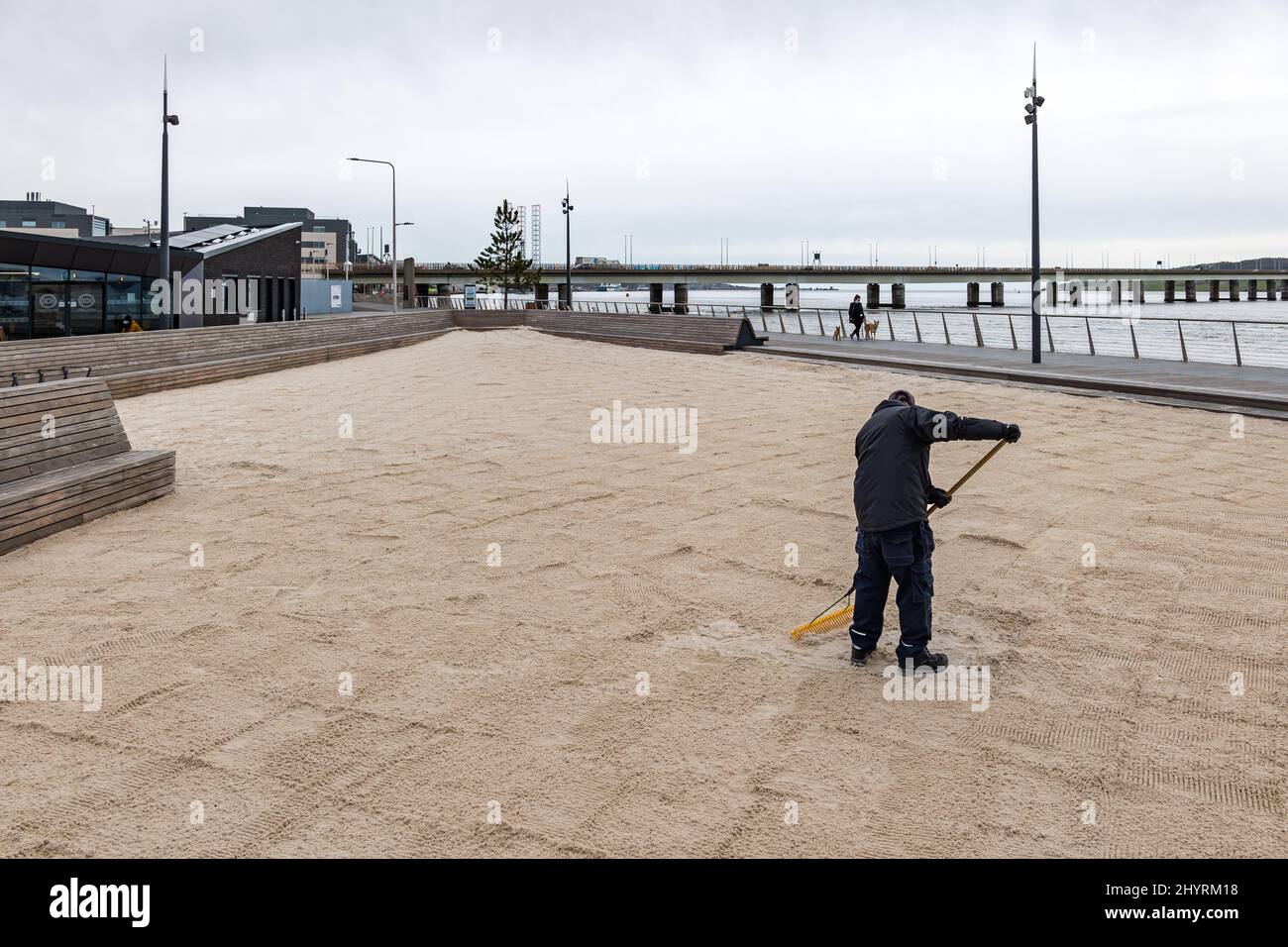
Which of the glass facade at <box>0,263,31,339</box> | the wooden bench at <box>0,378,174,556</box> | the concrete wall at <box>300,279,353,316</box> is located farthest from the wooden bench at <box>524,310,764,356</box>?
the concrete wall at <box>300,279,353,316</box>

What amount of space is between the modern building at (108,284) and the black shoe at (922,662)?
25098 mm

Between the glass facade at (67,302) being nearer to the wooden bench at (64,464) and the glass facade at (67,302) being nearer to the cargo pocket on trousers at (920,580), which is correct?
the wooden bench at (64,464)

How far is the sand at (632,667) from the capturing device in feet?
14.0

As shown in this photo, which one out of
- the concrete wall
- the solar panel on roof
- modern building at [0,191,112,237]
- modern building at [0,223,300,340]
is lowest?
modern building at [0,223,300,340]

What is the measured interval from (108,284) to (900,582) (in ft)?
103

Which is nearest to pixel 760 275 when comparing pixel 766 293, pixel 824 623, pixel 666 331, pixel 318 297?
pixel 766 293

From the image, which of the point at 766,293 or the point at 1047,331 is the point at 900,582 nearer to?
the point at 1047,331

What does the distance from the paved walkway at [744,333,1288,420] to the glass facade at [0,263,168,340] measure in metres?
18.9

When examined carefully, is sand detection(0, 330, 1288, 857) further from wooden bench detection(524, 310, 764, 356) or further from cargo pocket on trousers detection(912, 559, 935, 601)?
wooden bench detection(524, 310, 764, 356)

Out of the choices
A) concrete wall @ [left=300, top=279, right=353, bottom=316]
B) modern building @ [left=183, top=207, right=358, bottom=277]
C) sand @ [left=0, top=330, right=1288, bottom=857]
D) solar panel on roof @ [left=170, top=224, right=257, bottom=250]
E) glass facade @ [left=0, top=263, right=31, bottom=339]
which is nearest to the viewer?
sand @ [left=0, top=330, right=1288, bottom=857]

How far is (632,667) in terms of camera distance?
19.6ft

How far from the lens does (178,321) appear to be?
116 ft

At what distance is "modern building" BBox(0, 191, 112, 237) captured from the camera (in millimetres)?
131750

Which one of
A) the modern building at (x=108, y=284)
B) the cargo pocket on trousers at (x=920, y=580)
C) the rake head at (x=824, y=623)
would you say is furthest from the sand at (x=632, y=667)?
the modern building at (x=108, y=284)
